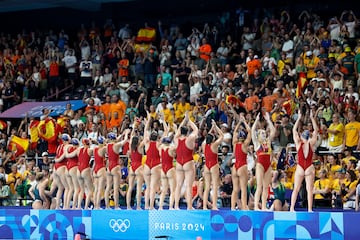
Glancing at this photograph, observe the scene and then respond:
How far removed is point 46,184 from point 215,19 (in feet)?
35.7

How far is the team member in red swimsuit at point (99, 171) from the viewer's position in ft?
72.9

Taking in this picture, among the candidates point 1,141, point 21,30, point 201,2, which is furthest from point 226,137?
point 21,30

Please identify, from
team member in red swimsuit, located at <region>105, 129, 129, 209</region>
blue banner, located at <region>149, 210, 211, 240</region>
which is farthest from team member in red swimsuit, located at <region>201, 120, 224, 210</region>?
team member in red swimsuit, located at <region>105, 129, 129, 209</region>

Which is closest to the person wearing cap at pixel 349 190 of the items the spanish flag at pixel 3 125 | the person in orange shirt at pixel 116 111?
the person in orange shirt at pixel 116 111

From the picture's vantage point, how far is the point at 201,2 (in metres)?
32.5

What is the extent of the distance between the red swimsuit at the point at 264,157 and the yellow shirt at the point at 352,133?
351 centimetres

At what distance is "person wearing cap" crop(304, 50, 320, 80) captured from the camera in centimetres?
2511

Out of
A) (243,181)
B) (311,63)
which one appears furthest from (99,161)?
(311,63)

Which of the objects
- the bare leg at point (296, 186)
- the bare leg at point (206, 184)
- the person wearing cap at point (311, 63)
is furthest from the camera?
the person wearing cap at point (311, 63)

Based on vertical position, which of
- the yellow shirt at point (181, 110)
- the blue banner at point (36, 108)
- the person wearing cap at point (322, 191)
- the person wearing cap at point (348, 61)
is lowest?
the person wearing cap at point (322, 191)

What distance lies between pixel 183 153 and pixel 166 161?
0.75 meters

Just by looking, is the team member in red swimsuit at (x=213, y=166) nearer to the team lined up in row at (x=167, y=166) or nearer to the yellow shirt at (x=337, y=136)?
the team lined up in row at (x=167, y=166)

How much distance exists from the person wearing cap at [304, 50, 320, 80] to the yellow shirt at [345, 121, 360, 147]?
3404 millimetres

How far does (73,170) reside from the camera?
22.7m
